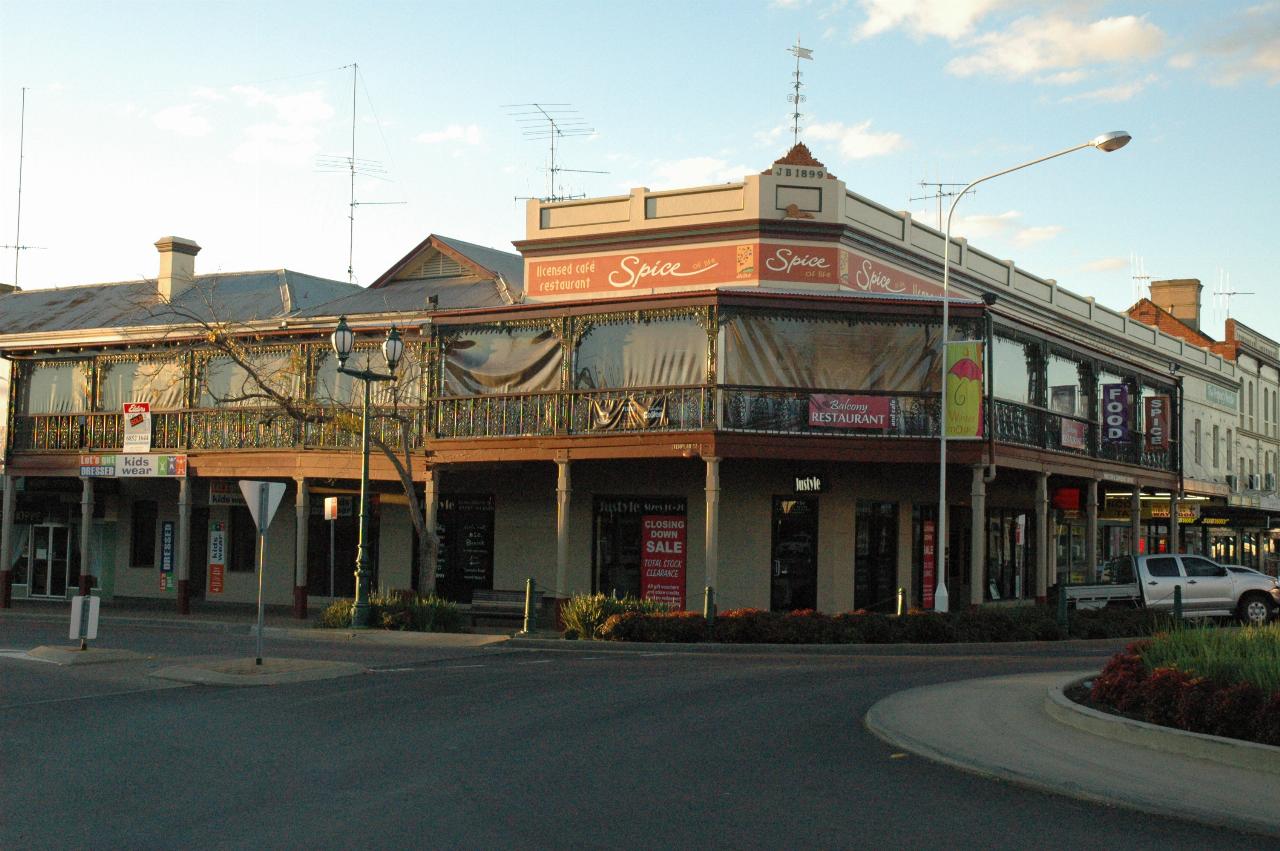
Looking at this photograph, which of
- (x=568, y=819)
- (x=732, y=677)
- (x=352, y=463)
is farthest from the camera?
(x=352, y=463)

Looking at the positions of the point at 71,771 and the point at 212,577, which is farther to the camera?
the point at 212,577

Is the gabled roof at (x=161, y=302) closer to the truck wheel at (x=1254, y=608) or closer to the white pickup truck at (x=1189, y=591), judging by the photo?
the white pickup truck at (x=1189, y=591)

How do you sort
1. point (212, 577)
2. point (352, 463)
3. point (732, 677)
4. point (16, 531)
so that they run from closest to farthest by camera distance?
point (732, 677)
point (352, 463)
point (212, 577)
point (16, 531)

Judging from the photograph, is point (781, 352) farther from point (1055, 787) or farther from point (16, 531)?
point (16, 531)

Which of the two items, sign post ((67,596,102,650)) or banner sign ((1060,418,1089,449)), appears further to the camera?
banner sign ((1060,418,1089,449))

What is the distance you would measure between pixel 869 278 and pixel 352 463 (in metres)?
11.8

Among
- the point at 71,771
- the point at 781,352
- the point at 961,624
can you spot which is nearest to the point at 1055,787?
the point at 71,771

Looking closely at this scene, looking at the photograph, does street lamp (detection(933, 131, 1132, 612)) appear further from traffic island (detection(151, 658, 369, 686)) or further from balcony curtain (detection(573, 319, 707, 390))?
traffic island (detection(151, 658, 369, 686))

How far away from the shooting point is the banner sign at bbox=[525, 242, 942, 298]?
91.5ft

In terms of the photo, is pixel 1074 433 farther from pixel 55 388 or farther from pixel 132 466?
pixel 55 388

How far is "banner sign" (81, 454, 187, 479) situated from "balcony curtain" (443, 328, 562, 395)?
7594 mm

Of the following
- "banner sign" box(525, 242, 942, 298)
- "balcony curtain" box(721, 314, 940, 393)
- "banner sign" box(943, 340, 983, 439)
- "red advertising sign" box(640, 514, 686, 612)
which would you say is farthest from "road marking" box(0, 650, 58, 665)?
"banner sign" box(943, 340, 983, 439)

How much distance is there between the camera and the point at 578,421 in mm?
25453

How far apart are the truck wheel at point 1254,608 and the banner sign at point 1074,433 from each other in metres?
4.53
